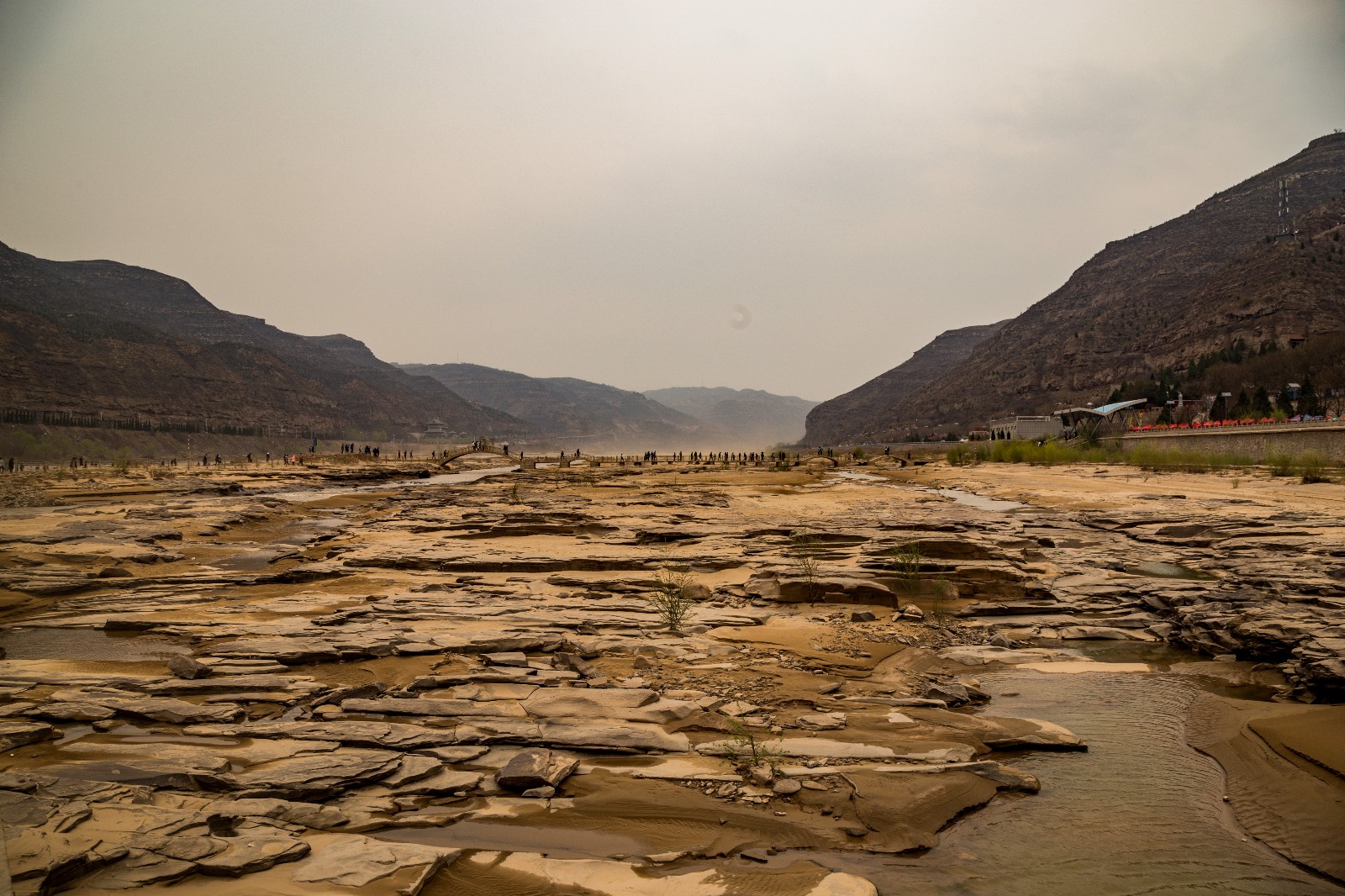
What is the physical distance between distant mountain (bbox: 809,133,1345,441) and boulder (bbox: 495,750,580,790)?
8445 centimetres

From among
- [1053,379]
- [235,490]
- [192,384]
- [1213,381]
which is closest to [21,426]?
[192,384]

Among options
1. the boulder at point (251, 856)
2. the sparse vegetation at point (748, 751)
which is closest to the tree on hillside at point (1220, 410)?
the sparse vegetation at point (748, 751)

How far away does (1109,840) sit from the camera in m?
4.89

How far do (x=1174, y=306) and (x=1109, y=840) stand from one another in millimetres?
138971

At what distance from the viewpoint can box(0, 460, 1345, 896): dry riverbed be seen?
441cm

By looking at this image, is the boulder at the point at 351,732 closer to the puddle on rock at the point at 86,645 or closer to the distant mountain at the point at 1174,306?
the puddle on rock at the point at 86,645

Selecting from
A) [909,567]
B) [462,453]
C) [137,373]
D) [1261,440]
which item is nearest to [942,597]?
[909,567]

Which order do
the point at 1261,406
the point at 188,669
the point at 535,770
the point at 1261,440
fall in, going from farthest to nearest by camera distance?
the point at 1261,406 < the point at 1261,440 < the point at 188,669 < the point at 535,770

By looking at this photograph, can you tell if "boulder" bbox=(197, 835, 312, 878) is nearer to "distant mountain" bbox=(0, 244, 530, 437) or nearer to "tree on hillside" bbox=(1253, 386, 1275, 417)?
"tree on hillside" bbox=(1253, 386, 1275, 417)

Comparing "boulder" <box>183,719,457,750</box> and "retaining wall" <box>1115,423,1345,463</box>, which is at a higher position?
"retaining wall" <box>1115,423,1345,463</box>

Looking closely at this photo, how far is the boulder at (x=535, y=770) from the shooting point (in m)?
5.23

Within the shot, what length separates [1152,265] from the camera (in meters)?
137

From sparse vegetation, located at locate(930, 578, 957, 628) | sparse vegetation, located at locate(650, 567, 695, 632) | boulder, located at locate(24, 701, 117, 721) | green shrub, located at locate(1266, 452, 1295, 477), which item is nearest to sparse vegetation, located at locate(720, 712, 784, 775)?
sparse vegetation, located at locate(650, 567, 695, 632)

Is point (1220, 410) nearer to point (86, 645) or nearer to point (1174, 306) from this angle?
point (1174, 306)
